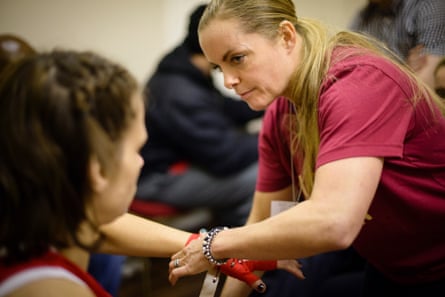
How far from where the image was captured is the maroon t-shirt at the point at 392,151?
2.96 ft

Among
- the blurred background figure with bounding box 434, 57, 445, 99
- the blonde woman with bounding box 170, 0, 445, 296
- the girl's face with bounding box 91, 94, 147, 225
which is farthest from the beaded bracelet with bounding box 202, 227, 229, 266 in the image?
the blurred background figure with bounding box 434, 57, 445, 99

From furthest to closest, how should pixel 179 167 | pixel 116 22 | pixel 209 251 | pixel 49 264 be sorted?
1. pixel 116 22
2. pixel 179 167
3. pixel 209 251
4. pixel 49 264

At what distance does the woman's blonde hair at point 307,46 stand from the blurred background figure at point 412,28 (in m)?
0.53

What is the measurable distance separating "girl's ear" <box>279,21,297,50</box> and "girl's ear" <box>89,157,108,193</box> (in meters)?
0.57

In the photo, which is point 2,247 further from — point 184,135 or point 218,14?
point 184,135

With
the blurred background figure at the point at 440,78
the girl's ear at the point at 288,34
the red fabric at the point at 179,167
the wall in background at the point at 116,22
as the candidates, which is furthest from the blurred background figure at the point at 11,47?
the blurred background figure at the point at 440,78

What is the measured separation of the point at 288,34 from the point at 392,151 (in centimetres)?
38

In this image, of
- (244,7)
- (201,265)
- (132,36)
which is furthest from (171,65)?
(201,265)

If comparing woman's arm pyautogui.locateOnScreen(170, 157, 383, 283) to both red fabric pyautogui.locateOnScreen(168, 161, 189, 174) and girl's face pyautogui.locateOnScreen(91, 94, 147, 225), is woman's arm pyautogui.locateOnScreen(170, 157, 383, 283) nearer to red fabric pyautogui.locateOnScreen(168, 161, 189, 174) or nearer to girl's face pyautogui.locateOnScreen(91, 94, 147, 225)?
girl's face pyautogui.locateOnScreen(91, 94, 147, 225)

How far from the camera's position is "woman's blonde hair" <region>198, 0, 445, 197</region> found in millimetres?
1037

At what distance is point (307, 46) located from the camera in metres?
1.10

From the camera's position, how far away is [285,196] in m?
1.31

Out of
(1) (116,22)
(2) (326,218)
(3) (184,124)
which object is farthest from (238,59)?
(1) (116,22)

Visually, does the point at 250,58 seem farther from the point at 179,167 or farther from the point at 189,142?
the point at 179,167
